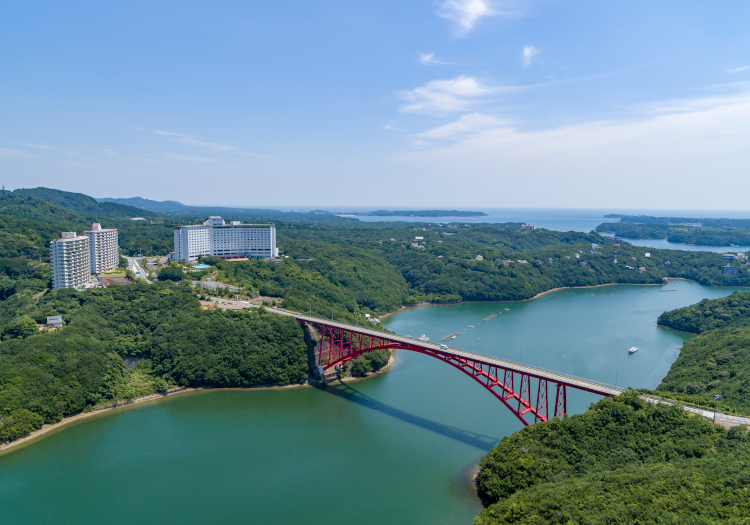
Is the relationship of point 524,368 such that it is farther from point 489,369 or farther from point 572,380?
point 572,380

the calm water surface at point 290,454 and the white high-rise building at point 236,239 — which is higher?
the white high-rise building at point 236,239

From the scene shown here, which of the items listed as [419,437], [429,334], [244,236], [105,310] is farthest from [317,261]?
[419,437]

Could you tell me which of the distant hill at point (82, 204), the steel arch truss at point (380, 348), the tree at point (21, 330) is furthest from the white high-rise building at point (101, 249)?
the distant hill at point (82, 204)

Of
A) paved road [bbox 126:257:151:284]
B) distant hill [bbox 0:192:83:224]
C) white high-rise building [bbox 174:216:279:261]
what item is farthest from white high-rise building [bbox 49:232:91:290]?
distant hill [bbox 0:192:83:224]

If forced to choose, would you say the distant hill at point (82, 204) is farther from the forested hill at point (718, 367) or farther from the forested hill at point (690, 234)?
the forested hill at point (690, 234)

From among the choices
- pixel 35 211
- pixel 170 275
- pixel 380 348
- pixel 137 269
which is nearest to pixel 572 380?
pixel 380 348

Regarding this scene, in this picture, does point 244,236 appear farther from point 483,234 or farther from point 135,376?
point 483,234
